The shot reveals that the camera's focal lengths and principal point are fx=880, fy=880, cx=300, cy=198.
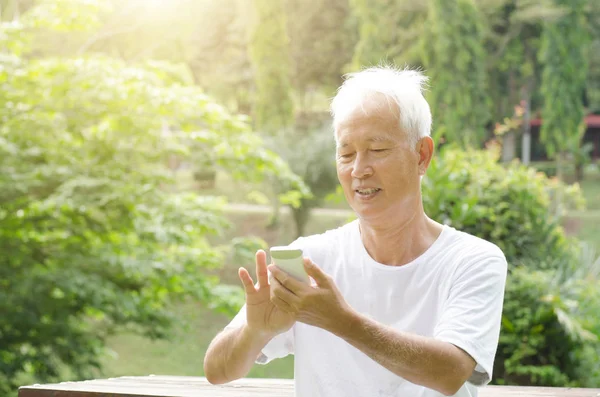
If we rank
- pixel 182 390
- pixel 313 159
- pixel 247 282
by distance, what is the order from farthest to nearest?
pixel 313 159 < pixel 182 390 < pixel 247 282

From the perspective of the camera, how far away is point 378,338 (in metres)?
1.17

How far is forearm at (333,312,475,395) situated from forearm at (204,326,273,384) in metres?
0.20

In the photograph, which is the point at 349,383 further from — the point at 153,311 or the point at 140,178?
the point at 153,311

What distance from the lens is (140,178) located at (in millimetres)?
4238

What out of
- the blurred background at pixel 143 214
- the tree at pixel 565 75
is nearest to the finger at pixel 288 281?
the blurred background at pixel 143 214

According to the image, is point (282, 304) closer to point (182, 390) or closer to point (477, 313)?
point (477, 313)

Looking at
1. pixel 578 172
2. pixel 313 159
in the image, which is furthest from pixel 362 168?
pixel 578 172

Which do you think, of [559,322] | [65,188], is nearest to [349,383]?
[559,322]

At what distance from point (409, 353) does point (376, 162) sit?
11.6 inches

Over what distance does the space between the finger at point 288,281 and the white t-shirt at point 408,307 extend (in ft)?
0.65

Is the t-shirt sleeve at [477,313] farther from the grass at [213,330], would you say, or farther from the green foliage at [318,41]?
the green foliage at [318,41]

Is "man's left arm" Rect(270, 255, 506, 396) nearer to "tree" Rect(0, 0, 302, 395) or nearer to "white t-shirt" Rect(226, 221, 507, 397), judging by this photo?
"white t-shirt" Rect(226, 221, 507, 397)

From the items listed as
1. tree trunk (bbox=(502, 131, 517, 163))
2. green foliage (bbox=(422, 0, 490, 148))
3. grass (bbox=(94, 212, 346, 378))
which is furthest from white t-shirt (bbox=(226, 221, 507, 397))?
tree trunk (bbox=(502, 131, 517, 163))

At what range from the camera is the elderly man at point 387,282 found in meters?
1.23
